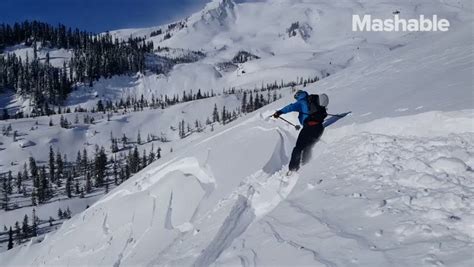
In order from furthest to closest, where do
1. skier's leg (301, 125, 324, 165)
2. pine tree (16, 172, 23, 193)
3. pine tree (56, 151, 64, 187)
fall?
pine tree (56, 151, 64, 187) < pine tree (16, 172, 23, 193) < skier's leg (301, 125, 324, 165)

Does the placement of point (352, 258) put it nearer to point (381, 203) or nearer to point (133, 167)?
point (381, 203)

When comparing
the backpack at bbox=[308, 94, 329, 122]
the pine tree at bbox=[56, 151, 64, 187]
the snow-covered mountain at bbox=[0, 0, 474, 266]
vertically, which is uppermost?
the backpack at bbox=[308, 94, 329, 122]

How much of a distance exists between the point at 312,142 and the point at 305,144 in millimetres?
523

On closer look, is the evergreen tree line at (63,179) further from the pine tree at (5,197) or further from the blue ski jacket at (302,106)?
the blue ski jacket at (302,106)

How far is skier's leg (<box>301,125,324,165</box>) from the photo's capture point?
50.2ft

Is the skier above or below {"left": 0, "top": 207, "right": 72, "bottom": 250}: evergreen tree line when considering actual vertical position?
above

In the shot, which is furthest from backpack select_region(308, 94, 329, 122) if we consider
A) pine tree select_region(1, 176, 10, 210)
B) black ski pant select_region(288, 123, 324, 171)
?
pine tree select_region(1, 176, 10, 210)

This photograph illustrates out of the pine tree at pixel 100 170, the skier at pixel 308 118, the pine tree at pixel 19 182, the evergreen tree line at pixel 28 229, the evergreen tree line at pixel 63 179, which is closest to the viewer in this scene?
the skier at pixel 308 118

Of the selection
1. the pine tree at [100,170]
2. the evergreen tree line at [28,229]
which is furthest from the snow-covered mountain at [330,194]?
the pine tree at [100,170]

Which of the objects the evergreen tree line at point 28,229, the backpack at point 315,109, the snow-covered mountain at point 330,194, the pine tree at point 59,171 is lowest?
the evergreen tree line at point 28,229

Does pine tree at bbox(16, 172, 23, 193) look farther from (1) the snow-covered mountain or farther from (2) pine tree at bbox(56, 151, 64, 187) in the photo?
(1) the snow-covered mountain

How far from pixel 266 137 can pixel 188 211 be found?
4.71 metres

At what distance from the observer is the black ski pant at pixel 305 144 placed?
48.8 ft

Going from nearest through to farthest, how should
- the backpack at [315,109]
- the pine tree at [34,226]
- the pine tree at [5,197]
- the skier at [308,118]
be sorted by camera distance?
the skier at [308,118] < the backpack at [315,109] < the pine tree at [34,226] < the pine tree at [5,197]
